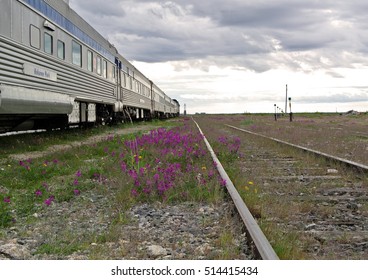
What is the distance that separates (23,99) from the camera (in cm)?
905

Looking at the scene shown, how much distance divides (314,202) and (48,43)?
26.1 feet

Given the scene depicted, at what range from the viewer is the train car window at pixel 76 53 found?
13.3 metres

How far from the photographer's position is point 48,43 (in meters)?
11.0

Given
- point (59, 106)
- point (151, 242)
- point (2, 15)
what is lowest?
point (151, 242)

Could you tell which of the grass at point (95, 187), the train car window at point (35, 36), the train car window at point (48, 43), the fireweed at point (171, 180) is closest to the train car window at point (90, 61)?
the train car window at point (48, 43)

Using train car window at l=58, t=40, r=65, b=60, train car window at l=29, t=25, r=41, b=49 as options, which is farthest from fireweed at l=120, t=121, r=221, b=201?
train car window at l=58, t=40, r=65, b=60

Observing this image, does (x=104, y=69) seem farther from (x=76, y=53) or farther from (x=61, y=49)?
(x=61, y=49)

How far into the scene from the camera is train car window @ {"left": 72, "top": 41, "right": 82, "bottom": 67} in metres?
13.3

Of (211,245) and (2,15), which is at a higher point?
(2,15)

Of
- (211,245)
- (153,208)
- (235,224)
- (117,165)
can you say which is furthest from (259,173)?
(211,245)

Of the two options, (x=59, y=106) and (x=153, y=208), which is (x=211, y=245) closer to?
(x=153, y=208)

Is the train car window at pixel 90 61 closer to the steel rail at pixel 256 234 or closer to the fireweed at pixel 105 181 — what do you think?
the fireweed at pixel 105 181

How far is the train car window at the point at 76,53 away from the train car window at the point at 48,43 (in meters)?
2.04
